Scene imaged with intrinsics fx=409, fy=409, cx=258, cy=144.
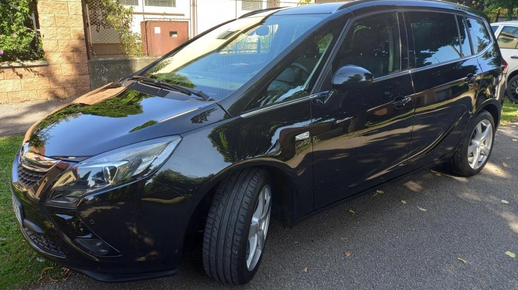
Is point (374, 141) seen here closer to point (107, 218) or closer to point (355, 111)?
point (355, 111)

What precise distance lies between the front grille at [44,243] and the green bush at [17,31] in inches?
210

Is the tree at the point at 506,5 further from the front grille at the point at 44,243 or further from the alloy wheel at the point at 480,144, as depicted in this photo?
the front grille at the point at 44,243

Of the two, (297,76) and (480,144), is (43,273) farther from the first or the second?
(480,144)

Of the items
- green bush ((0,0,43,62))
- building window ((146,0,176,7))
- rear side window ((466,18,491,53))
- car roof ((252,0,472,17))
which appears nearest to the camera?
car roof ((252,0,472,17))

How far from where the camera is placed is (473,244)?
10.6ft

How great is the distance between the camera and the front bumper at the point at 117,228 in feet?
6.75

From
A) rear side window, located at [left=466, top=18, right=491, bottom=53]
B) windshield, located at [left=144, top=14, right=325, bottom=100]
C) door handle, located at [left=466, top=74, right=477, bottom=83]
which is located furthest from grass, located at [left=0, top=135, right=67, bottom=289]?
rear side window, located at [left=466, top=18, right=491, bottom=53]

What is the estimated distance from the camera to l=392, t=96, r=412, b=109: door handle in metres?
3.26

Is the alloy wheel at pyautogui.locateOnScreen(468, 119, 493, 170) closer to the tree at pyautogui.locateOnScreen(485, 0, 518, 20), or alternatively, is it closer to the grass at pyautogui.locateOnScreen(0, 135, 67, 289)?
the grass at pyautogui.locateOnScreen(0, 135, 67, 289)

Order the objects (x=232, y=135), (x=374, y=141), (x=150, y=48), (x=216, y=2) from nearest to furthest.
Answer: (x=232, y=135) → (x=374, y=141) → (x=150, y=48) → (x=216, y=2)

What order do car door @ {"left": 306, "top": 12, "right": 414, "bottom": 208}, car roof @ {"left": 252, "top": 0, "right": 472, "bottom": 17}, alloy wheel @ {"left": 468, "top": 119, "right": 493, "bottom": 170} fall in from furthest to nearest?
alloy wheel @ {"left": 468, "top": 119, "right": 493, "bottom": 170} < car roof @ {"left": 252, "top": 0, "right": 472, "bottom": 17} < car door @ {"left": 306, "top": 12, "right": 414, "bottom": 208}

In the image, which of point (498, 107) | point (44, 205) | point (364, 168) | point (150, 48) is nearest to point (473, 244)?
point (364, 168)

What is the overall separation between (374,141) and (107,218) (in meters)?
2.03

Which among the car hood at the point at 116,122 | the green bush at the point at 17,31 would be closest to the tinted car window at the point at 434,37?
the car hood at the point at 116,122
